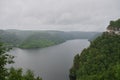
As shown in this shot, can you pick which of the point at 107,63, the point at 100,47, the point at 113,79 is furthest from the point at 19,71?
the point at 100,47

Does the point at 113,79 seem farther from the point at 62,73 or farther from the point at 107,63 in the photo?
the point at 62,73

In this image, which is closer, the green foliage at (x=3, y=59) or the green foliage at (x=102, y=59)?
the green foliage at (x=3, y=59)

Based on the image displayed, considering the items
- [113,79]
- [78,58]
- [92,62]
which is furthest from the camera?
[78,58]

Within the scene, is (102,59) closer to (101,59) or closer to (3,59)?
(101,59)

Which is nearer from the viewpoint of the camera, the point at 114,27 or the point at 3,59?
the point at 3,59

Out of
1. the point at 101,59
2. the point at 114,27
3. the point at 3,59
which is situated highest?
the point at 114,27

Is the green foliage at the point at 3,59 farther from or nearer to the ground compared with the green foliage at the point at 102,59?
farther from the ground

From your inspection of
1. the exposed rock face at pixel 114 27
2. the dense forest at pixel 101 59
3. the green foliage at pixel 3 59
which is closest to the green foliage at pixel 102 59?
the dense forest at pixel 101 59

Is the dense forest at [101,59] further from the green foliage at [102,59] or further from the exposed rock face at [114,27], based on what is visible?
the exposed rock face at [114,27]

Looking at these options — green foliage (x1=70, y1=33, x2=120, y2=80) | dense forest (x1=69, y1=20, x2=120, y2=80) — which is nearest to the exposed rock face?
dense forest (x1=69, y1=20, x2=120, y2=80)

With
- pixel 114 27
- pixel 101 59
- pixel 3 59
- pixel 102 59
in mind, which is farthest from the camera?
pixel 114 27

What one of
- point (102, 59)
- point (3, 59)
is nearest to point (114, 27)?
point (102, 59)
